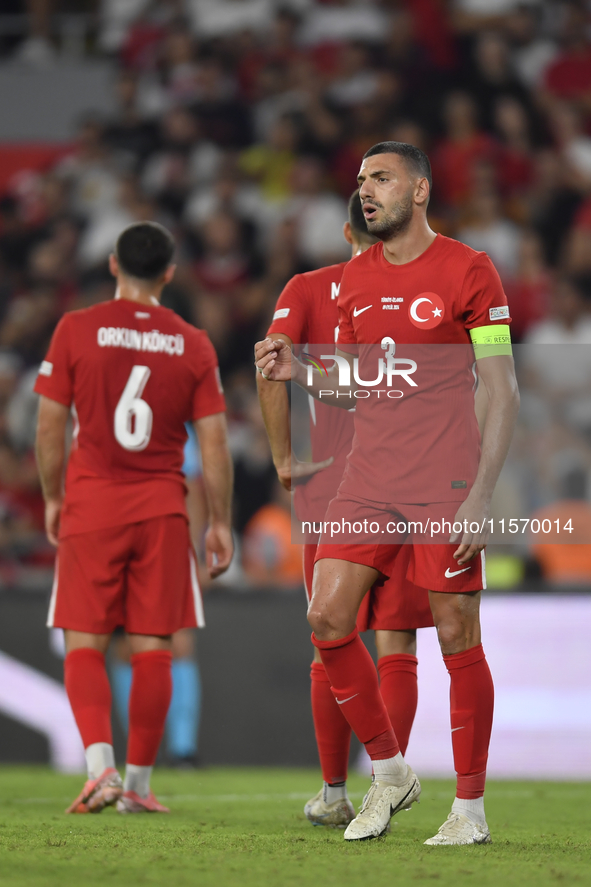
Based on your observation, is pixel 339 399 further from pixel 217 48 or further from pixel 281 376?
pixel 217 48

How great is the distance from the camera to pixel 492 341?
3.37 metres

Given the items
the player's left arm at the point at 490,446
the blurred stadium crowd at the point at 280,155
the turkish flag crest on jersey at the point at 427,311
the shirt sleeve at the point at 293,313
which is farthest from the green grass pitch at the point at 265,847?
the blurred stadium crowd at the point at 280,155

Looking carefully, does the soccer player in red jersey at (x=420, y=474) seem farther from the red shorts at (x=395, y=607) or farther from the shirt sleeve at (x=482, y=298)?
the red shorts at (x=395, y=607)

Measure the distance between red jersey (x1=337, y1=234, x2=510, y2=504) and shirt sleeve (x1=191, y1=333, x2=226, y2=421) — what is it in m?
1.19

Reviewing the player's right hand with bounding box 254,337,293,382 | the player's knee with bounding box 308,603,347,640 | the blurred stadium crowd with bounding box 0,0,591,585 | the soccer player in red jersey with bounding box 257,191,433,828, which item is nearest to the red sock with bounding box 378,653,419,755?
the soccer player in red jersey with bounding box 257,191,433,828

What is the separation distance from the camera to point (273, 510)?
7738 millimetres

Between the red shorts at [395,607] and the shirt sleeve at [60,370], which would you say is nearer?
the red shorts at [395,607]

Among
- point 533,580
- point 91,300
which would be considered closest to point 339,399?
point 533,580

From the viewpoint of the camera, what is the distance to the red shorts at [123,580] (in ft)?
14.4

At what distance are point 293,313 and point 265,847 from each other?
1707 mm

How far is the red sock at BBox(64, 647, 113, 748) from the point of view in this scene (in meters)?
4.31

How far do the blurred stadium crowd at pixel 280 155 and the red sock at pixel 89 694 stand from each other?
13.2ft

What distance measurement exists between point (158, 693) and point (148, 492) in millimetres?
729

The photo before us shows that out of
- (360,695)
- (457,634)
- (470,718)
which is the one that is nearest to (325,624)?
(360,695)
